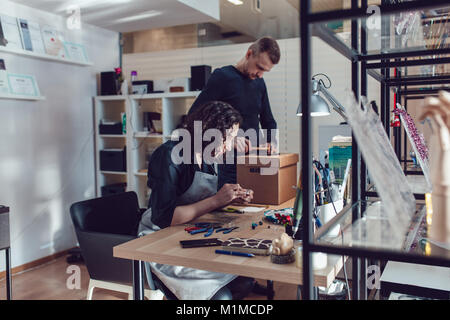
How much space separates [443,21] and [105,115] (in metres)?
3.59

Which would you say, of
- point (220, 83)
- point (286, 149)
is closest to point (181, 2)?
point (220, 83)

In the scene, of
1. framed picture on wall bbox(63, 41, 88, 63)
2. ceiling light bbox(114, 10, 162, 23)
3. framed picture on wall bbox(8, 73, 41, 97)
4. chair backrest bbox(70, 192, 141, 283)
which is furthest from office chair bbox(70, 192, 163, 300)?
framed picture on wall bbox(63, 41, 88, 63)

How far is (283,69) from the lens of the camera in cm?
386

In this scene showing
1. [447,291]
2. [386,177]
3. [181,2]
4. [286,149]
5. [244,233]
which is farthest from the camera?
[286,149]

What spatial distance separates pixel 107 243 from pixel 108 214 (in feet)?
0.95

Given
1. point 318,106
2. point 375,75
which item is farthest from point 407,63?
point 318,106

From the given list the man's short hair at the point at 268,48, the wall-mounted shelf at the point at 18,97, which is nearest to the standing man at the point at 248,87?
the man's short hair at the point at 268,48

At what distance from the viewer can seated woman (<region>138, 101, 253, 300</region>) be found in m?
1.54

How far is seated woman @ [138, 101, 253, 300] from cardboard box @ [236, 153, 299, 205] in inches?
14.0

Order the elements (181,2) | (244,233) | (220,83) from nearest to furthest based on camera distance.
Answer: (244,233), (220,83), (181,2)

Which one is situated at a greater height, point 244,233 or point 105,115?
point 105,115
